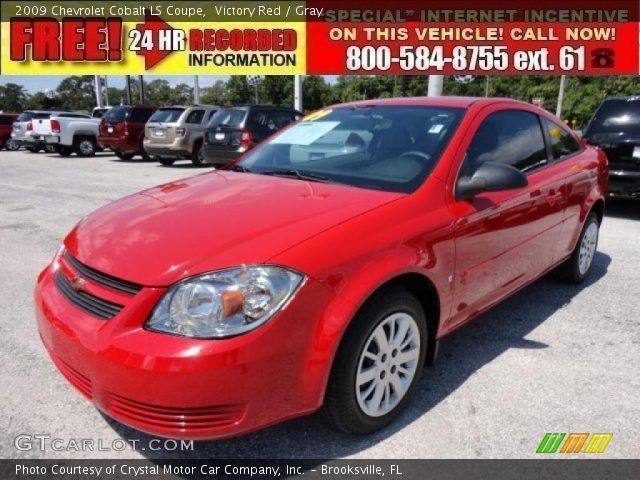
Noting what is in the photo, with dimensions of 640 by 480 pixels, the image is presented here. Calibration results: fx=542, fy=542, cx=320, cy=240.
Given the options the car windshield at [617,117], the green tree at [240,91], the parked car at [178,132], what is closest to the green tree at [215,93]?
the green tree at [240,91]

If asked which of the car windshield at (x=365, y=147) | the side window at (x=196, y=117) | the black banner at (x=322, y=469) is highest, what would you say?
the side window at (x=196, y=117)

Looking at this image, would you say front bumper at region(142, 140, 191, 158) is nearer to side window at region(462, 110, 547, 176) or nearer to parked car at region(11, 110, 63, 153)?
parked car at region(11, 110, 63, 153)

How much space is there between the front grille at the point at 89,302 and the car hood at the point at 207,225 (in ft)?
0.40

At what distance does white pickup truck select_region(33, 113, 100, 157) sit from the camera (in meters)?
18.0

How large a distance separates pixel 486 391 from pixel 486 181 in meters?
1.13

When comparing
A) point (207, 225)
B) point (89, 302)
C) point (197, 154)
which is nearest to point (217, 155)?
point (197, 154)

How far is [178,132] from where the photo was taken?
14.4 m

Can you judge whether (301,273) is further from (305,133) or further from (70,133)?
(70,133)

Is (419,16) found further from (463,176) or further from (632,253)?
(463,176)

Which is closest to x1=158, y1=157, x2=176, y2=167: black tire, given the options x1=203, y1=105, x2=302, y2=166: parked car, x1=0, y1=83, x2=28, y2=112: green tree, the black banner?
x1=203, y1=105, x2=302, y2=166: parked car

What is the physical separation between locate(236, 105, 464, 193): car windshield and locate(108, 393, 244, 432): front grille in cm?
134

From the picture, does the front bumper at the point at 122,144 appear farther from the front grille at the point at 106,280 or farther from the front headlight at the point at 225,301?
the front headlight at the point at 225,301

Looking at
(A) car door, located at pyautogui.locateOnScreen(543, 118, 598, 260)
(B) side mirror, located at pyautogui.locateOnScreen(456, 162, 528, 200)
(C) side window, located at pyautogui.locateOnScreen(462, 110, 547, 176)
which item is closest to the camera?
(B) side mirror, located at pyautogui.locateOnScreen(456, 162, 528, 200)

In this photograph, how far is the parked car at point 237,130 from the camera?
12.0 m
